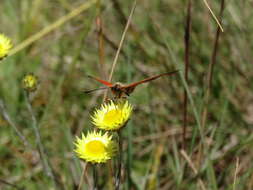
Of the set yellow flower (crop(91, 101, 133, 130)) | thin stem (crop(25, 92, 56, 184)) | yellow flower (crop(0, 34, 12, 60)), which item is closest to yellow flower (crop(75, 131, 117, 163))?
yellow flower (crop(91, 101, 133, 130))

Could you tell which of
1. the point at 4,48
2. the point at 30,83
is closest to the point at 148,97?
the point at 30,83

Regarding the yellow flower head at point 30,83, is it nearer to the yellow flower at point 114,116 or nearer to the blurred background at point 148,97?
the blurred background at point 148,97

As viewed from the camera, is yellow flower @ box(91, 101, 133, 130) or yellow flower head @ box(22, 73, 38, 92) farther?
yellow flower head @ box(22, 73, 38, 92)

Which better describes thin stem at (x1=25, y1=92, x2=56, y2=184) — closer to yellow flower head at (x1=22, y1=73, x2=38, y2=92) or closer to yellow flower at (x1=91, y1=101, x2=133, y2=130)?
yellow flower head at (x1=22, y1=73, x2=38, y2=92)

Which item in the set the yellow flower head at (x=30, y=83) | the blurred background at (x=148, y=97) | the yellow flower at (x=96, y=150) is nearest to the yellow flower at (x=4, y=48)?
the yellow flower head at (x=30, y=83)

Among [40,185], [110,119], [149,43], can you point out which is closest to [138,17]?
[149,43]

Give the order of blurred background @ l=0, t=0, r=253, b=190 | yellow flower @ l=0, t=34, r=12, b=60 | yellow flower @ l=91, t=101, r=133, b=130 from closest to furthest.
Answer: yellow flower @ l=91, t=101, r=133, b=130 → yellow flower @ l=0, t=34, r=12, b=60 → blurred background @ l=0, t=0, r=253, b=190

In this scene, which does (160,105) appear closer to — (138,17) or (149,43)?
(149,43)
